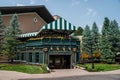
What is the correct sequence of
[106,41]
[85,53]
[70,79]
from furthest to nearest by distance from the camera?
1. [85,53]
2. [106,41]
3. [70,79]

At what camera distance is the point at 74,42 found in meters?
42.2

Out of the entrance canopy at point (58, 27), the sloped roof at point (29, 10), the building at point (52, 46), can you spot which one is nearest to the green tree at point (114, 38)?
the building at point (52, 46)

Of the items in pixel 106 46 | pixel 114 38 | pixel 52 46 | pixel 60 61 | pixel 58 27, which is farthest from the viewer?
pixel 106 46

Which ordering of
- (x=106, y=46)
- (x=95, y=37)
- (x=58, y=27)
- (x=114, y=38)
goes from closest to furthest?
(x=58, y=27), (x=114, y=38), (x=106, y=46), (x=95, y=37)

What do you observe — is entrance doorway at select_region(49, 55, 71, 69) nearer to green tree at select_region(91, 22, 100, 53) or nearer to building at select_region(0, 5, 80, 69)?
building at select_region(0, 5, 80, 69)

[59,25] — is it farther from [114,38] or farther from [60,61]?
[114,38]

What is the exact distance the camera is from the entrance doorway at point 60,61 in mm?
42250

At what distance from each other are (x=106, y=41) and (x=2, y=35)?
20053 millimetres

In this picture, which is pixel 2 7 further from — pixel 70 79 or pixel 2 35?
pixel 70 79

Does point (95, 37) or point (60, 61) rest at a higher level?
point (95, 37)

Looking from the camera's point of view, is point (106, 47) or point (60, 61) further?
point (106, 47)

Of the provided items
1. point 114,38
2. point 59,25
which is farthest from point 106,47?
point 59,25

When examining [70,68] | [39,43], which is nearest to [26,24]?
[39,43]

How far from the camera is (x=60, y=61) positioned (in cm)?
4288
